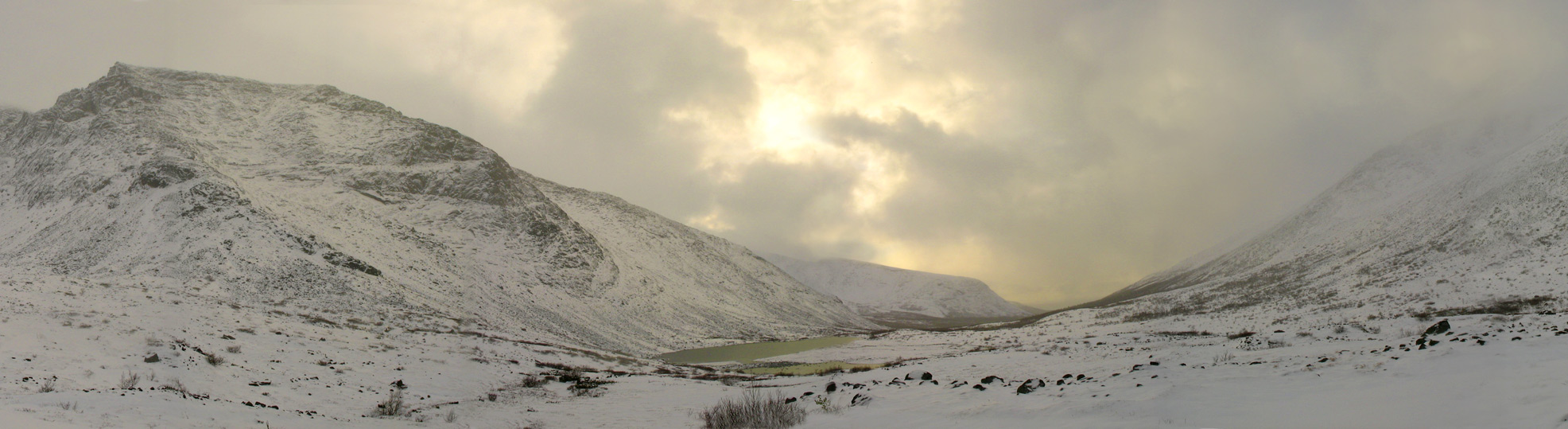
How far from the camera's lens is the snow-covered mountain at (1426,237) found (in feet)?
142

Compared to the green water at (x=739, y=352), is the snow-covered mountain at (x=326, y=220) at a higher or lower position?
higher

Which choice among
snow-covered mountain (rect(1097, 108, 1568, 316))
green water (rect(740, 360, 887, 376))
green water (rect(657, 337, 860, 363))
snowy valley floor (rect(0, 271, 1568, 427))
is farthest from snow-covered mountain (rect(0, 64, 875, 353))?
snow-covered mountain (rect(1097, 108, 1568, 316))

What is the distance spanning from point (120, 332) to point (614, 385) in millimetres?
18129

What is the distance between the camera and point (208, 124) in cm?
8356

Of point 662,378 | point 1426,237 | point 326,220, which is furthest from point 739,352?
point 1426,237

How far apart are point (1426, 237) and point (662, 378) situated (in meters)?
83.2

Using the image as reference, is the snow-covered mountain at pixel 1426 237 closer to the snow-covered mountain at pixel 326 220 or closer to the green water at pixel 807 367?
the green water at pixel 807 367

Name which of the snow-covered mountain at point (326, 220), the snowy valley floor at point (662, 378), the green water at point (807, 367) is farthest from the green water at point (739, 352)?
the snowy valley floor at point (662, 378)

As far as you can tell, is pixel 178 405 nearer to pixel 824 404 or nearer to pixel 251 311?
pixel 824 404

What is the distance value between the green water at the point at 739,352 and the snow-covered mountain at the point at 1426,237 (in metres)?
41.9

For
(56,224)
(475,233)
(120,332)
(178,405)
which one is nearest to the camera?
(178,405)

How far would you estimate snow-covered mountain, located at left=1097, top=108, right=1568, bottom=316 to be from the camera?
43.4 m

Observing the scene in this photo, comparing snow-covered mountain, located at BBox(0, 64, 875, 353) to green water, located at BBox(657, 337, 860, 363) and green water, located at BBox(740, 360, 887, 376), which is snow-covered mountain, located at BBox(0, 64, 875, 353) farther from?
green water, located at BBox(740, 360, 887, 376)

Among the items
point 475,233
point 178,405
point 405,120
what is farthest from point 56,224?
point 178,405
